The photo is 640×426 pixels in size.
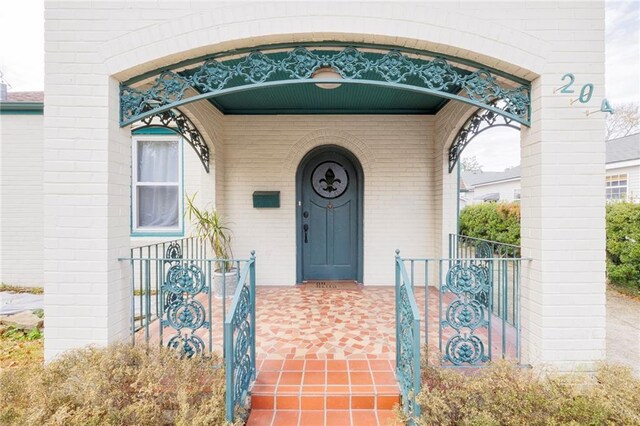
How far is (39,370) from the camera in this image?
2250mm

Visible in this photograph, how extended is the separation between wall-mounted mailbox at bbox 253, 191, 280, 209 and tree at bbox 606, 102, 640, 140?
18455 millimetres

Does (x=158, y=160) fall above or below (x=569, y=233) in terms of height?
above

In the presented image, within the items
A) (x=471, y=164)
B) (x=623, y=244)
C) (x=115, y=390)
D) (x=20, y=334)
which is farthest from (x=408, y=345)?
(x=471, y=164)

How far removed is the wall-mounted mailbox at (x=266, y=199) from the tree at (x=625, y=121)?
1846cm

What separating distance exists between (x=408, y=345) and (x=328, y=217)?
3431 millimetres

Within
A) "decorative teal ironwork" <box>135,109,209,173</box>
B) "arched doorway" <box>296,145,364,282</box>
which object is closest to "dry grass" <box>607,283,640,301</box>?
"arched doorway" <box>296,145,364,282</box>

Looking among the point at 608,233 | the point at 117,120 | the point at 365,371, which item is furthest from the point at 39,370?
the point at 608,233

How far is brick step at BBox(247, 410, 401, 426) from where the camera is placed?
7.13ft

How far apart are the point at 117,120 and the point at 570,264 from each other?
158 inches

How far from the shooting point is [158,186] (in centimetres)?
551

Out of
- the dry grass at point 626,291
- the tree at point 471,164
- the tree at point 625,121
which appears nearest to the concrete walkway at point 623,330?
the dry grass at point 626,291

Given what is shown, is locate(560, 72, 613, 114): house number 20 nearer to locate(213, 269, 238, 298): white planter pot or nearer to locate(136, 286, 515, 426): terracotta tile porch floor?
locate(136, 286, 515, 426): terracotta tile porch floor

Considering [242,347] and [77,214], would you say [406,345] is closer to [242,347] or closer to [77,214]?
[242,347]

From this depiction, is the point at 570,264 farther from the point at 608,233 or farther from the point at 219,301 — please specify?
the point at 608,233
